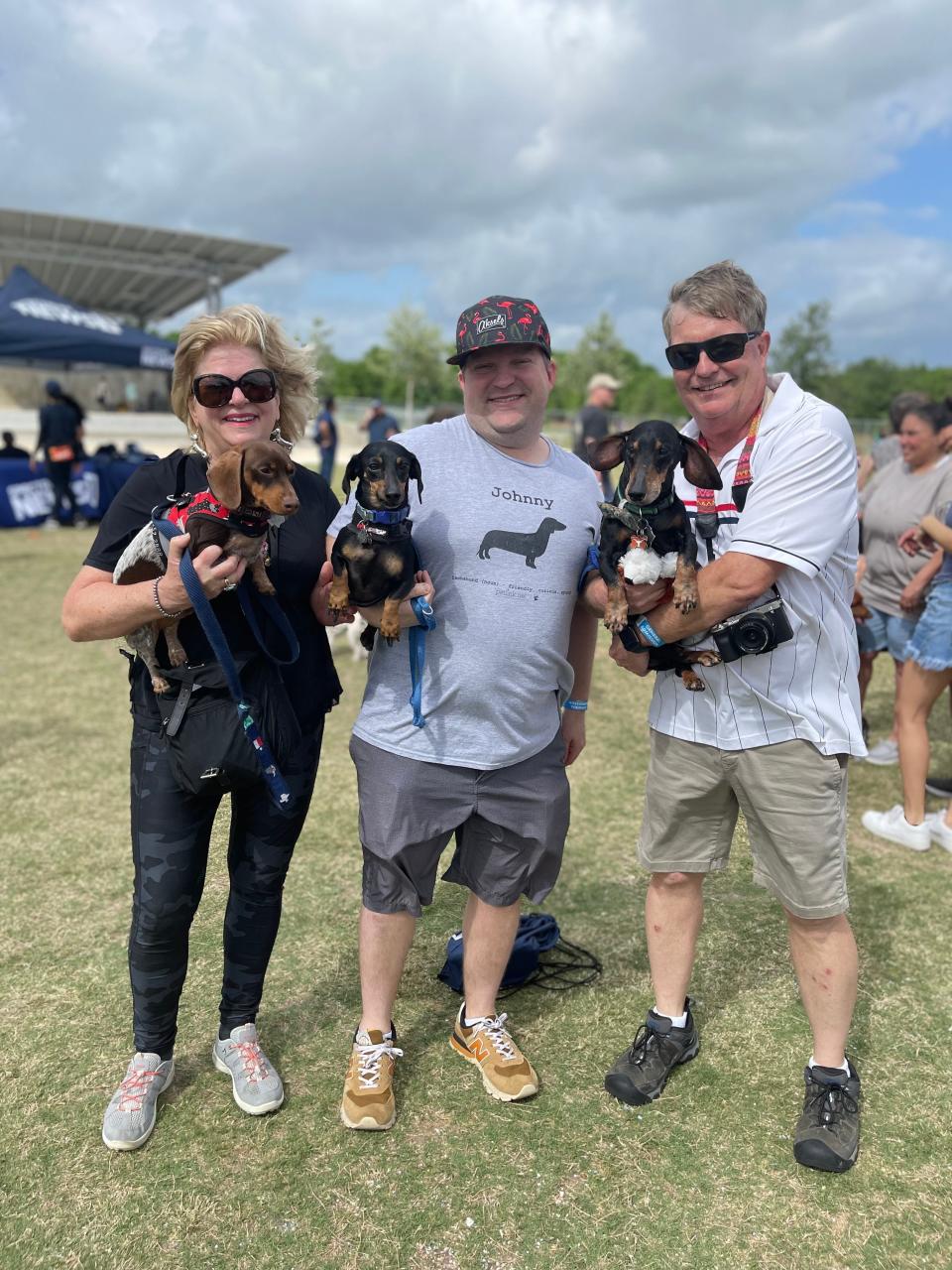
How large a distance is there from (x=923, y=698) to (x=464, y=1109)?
3.20m

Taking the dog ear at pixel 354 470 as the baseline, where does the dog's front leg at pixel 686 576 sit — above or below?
below

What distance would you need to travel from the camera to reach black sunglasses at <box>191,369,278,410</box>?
7.27ft

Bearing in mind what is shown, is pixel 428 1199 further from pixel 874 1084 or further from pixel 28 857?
pixel 28 857

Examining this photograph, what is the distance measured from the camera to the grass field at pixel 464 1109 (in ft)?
7.41

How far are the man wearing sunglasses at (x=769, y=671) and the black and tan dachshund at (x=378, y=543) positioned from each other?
61cm

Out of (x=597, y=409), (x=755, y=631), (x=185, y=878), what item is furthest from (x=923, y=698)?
(x=597, y=409)

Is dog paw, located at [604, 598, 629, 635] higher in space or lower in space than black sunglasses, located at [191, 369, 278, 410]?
lower

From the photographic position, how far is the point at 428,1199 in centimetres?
237

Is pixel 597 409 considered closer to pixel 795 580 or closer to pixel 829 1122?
pixel 795 580

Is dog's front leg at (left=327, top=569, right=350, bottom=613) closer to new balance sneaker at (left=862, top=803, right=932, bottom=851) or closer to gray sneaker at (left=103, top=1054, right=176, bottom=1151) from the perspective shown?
gray sneaker at (left=103, top=1054, right=176, bottom=1151)

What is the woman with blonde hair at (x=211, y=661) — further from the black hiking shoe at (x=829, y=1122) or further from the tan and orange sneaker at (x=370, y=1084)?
the black hiking shoe at (x=829, y=1122)

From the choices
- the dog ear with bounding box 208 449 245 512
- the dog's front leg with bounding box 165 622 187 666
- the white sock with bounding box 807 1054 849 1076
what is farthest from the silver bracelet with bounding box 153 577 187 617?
the white sock with bounding box 807 1054 849 1076

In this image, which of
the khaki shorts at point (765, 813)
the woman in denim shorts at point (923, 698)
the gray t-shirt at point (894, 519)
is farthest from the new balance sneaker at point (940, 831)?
the khaki shorts at point (765, 813)

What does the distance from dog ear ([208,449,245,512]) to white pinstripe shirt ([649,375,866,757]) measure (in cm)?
122
